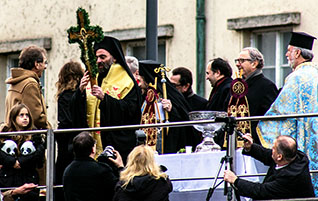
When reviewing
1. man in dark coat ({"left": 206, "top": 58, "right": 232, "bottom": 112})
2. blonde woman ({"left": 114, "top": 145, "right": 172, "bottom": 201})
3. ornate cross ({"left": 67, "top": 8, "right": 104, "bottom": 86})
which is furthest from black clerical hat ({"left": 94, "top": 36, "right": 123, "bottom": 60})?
blonde woman ({"left": 114, "top": 145, "right": 172, "bottom": 201})

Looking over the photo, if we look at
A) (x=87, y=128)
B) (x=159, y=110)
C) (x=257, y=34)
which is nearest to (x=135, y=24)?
(x=257, y=34)

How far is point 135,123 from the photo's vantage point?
40.8 ft

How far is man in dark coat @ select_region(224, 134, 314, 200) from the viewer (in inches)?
413

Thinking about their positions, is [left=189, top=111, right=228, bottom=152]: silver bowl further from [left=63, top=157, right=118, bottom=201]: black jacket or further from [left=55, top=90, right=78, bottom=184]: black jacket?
[left=55, top=90, right=78, bottom=184]: black jacket

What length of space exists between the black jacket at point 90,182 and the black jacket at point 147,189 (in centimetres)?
49

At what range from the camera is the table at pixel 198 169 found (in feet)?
37.4

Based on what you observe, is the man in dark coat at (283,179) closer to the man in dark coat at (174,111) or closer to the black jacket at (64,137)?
the man in dark coat at (174,111)

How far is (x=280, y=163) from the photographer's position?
10617mm

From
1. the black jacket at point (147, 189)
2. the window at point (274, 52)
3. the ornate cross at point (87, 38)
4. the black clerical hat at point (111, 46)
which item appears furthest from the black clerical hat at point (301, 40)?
the window at point (274, 52)

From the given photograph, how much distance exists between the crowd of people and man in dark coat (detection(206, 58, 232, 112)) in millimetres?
11

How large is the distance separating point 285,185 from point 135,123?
7.95 feet

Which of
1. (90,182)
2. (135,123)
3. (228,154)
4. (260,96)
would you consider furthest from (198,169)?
(260,96)

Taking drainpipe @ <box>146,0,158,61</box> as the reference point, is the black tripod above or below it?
below

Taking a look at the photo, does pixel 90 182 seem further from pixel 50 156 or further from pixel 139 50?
pixel 139 50
